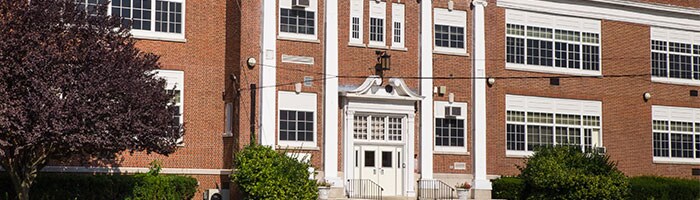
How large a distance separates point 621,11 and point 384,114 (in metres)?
11.5

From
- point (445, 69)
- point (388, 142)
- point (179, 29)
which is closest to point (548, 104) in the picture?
point (445, 69)

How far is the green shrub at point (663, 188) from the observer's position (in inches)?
1366

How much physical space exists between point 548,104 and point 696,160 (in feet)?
24.6

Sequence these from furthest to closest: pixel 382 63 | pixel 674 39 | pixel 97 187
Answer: pixel 674 39
pixel 382 63
pixel 97 187

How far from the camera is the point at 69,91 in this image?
2359cm

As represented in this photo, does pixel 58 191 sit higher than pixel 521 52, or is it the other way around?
pixel 521 52

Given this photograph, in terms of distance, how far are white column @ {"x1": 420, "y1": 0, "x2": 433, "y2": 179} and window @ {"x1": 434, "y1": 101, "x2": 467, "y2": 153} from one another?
0.52 m

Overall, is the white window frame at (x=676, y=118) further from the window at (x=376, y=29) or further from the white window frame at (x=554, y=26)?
the window at (x=376, y=29)

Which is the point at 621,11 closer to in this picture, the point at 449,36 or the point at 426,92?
the point at 449,36

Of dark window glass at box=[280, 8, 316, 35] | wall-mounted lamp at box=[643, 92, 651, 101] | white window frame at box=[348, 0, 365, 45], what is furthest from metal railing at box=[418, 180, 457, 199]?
wall-mounted lamp at box=[643, 92, 651, 101]

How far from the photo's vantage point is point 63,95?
23.6 m

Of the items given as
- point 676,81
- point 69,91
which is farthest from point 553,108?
point 69,91

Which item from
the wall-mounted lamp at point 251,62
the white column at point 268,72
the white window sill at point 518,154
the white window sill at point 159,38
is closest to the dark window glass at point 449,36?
the white window sill at point 518,154

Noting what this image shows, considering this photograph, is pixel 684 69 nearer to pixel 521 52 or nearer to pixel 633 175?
pixel 633 175
